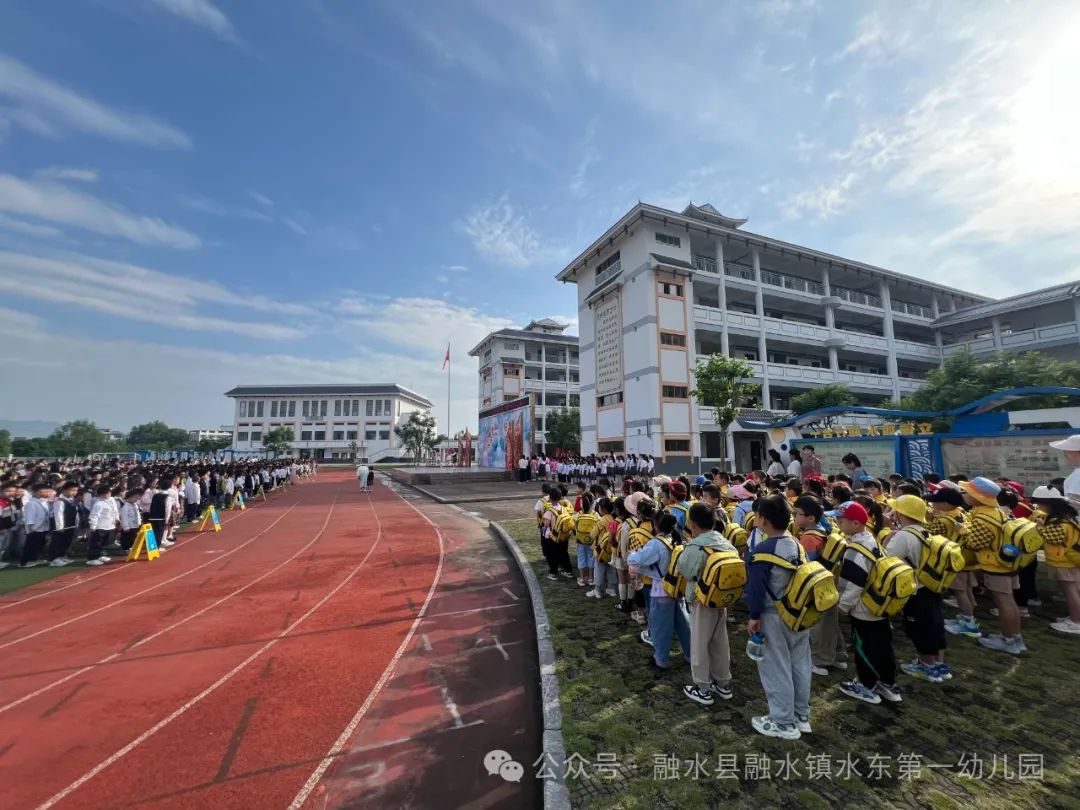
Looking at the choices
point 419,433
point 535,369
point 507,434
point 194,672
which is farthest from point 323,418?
point 194,672

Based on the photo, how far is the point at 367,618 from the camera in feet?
20.6

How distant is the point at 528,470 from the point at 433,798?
23039 mm

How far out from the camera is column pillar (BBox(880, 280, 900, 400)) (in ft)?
108

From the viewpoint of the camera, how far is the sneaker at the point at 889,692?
358 centimetres

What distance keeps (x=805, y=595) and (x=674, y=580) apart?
3.99 ft

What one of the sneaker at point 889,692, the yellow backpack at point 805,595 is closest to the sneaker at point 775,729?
the yellow backpack at point 805,595

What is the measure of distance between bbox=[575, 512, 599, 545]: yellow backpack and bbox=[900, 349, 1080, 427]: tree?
20.4 metres

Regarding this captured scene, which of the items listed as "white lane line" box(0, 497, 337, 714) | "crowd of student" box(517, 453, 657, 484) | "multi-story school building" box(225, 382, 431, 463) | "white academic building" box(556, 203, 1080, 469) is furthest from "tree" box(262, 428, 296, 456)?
"white lane line" box(0, 497, 337, 714)

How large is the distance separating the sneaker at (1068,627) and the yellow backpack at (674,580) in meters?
4.41

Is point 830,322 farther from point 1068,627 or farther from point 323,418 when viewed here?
point 323,418

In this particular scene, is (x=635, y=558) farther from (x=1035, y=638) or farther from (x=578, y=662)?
(x=1035, y=638)

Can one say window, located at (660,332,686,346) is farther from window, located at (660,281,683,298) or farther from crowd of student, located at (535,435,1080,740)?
crowd of student, located at (535,435,1080,740)

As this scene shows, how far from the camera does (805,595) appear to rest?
309cm

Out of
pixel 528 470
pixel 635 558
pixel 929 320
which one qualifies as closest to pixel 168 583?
pixel 635 558
